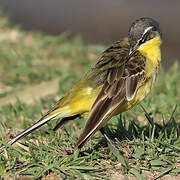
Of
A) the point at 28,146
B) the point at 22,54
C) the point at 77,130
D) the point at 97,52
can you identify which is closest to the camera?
the point at 28,146

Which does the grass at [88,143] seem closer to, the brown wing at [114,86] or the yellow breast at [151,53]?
the brown wing at [114,86]

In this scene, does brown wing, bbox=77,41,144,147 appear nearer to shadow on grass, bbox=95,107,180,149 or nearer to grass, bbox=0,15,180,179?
grass, bbox=0,15,180,179

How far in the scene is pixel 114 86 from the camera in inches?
241

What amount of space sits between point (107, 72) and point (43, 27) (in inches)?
568

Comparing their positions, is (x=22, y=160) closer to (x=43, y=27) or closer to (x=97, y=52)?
(x=97, y=52)

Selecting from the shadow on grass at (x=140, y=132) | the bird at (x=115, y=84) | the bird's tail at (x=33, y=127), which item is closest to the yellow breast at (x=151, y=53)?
the bird at (x=115, y=84)

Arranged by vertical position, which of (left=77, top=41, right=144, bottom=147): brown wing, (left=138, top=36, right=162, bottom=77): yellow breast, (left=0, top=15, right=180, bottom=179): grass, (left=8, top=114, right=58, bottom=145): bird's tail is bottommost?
(left=0, top=15, right=180, bottom=179): grass

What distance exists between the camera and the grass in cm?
551

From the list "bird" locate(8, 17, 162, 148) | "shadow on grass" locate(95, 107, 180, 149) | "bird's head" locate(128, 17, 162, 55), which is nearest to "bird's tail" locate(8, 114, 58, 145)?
"bird" locate(8, 17, 162, 148)

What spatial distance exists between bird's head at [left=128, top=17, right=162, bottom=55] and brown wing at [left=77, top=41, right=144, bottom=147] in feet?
0.52

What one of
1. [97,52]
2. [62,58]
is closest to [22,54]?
[62,58]

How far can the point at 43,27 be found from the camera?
67.1 ft

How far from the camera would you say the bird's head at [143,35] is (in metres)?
6.36

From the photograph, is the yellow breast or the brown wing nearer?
the brown wing
